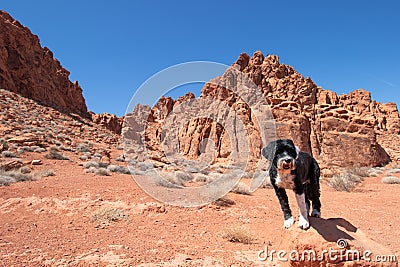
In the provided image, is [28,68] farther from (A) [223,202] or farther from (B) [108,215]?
(A) [223,202]

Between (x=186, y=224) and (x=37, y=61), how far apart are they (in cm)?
4729

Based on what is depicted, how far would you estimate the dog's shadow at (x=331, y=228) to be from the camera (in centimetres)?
343

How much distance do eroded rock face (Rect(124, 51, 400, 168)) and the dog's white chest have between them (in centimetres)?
1742

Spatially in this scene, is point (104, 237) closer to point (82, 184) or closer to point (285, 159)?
point (285, 159)

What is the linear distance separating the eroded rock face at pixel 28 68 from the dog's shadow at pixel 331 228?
4142cm

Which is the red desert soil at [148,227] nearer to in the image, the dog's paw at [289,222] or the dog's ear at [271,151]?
the dog's paw at [289,222]

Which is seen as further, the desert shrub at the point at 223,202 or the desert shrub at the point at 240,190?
the desert shrub at the point at 240,190

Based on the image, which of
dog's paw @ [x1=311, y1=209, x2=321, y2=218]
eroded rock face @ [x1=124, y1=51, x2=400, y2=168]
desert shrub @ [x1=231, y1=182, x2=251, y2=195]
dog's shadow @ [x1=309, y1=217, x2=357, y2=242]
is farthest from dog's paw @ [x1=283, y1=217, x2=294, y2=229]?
eroded rock face @ [x1=124, y1=51, x2=400, y2=168]

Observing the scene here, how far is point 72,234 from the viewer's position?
565cm

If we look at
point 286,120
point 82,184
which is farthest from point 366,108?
point 82,184

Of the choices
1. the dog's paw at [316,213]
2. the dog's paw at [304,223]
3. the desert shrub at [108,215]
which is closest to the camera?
the dog's paw at [304,223]

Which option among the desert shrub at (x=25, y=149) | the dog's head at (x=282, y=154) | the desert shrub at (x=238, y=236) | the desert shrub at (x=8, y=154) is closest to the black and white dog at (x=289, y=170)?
the dog's head at (x=282, y=154)

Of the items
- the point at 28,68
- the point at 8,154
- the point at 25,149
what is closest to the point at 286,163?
the point at 8,154

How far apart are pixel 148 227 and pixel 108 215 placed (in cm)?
123
